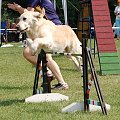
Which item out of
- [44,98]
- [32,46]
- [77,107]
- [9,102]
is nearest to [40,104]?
[44,98]

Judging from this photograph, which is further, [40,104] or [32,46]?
[32,46]

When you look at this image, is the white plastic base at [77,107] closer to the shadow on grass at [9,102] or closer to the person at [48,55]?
the shadow on grass at [9,102]

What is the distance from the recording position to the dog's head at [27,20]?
251 inches

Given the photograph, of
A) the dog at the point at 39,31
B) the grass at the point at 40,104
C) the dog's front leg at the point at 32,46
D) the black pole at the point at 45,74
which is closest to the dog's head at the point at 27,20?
the dog at the point at 39,31

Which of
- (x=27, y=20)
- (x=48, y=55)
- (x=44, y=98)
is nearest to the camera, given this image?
(x=44, y=98)

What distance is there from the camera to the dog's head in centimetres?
638

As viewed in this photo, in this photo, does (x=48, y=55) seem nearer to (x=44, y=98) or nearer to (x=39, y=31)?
(x=39, y=31)

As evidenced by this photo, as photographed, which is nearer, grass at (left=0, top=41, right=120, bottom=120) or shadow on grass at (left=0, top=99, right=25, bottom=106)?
grass at (left=0, top=41, right=120, bottom=120)

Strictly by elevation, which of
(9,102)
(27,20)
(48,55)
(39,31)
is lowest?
(9,102)

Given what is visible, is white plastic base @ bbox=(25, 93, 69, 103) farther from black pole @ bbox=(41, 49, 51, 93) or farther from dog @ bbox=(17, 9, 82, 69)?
dog @ bbox=(17, 9, 82, 69)

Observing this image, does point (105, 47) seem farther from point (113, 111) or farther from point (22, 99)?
point (113, 111)

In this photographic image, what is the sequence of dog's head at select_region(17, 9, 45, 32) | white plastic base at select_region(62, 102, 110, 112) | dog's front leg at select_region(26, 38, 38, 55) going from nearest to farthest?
white plastic base at select_region(62, 102, 110, 112) → dog's front leg at select_region(26, 38, 38, 55) → dog's head at select_region(17, 9, 45, 32)

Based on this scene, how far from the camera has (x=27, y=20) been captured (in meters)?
6.41

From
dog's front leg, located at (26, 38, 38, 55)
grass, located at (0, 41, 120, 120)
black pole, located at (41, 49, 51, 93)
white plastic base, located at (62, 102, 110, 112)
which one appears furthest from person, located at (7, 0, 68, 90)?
white plastic base, located at (62, 102, 110, 112)
